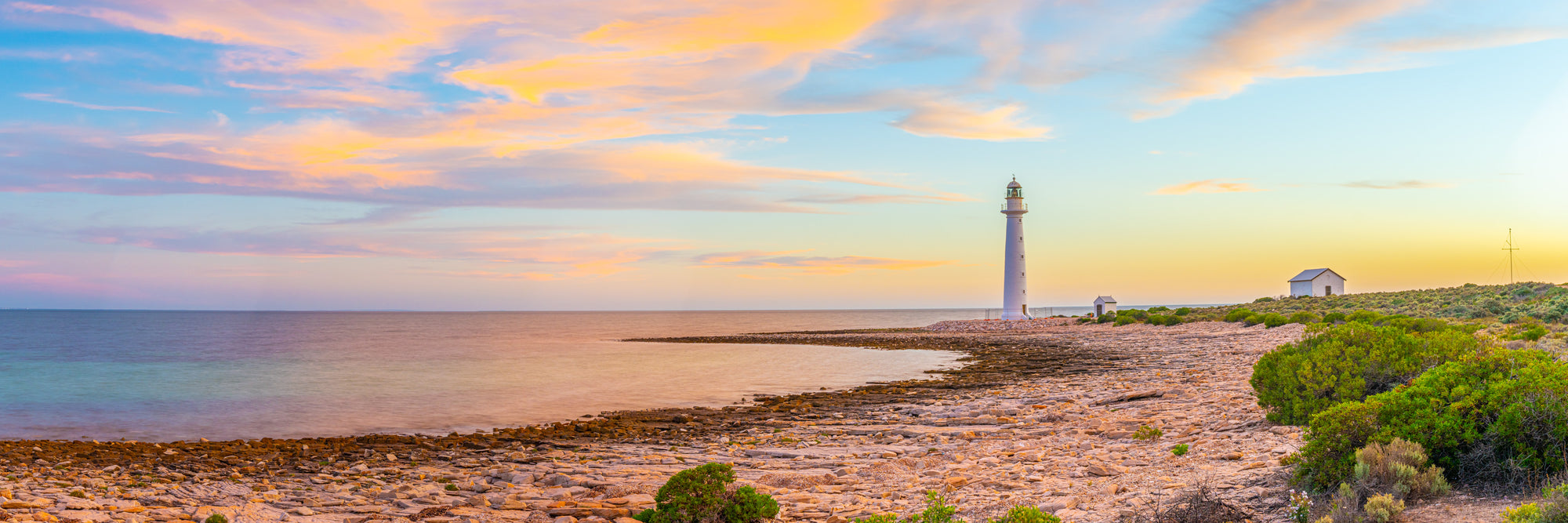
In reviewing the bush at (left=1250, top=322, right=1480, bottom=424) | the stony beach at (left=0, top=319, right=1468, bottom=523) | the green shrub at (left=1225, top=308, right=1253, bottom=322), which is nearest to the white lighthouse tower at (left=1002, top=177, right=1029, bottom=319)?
the green shrub at (left=1225, top=308, right=1253, bottom=322)

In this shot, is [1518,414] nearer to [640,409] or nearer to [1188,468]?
[1188,468]

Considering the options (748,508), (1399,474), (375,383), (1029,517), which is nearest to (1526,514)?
(1399,474)

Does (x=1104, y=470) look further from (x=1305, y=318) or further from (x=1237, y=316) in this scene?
(x=1237, y=316)

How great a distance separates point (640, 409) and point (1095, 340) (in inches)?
1205

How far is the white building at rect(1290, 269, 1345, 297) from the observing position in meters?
66.4

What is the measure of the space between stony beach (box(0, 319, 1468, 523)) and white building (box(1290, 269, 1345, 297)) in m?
54.3

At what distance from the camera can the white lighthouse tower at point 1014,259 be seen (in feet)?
210

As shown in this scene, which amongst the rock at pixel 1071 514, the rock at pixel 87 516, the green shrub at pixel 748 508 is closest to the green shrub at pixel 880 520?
the green shrub at pixel 748 508

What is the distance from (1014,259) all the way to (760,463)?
54.9 meters

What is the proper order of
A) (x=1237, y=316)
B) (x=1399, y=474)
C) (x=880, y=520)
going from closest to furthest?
(x=1399, y=474) < (x=880, y=520) < (x=1237, y=316)

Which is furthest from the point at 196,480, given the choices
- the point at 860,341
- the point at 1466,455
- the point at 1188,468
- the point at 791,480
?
the point at 860,341

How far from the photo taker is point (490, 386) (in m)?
28.2

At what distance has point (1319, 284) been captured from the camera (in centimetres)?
6650

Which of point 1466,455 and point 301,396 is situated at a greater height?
point 1466,455
